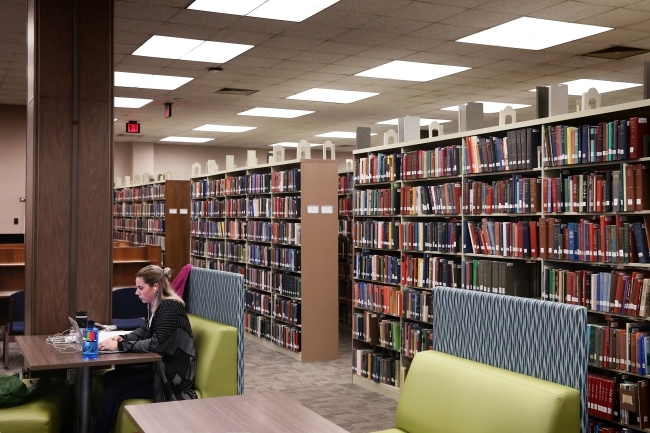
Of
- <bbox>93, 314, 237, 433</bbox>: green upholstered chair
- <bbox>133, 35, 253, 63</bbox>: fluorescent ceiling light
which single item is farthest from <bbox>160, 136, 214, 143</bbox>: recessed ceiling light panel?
<bbox>93, 314, 237, 433</bbox>: green upholstered chair

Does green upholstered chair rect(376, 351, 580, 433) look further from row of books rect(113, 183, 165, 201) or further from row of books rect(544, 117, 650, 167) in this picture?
row of books rect(113, 183, 165, 201)

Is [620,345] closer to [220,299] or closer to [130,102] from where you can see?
[220,299]

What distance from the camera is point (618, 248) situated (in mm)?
4641

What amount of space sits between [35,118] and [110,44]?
769 mm

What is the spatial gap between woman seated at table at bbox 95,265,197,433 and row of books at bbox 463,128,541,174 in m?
→ 2.61

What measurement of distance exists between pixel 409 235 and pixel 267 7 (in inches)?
102

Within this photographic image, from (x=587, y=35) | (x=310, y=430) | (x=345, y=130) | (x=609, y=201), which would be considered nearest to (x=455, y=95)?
(x=587, y=35)

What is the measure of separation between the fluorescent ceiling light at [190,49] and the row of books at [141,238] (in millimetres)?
4724

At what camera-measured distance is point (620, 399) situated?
4.55 meters

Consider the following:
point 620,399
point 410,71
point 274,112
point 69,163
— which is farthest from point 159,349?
point 274,112

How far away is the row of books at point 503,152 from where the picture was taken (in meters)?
5.30

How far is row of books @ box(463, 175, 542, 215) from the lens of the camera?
5.30m

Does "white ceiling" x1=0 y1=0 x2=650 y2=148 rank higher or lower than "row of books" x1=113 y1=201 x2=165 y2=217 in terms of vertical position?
higher

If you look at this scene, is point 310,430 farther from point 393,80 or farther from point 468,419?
point 393,80
